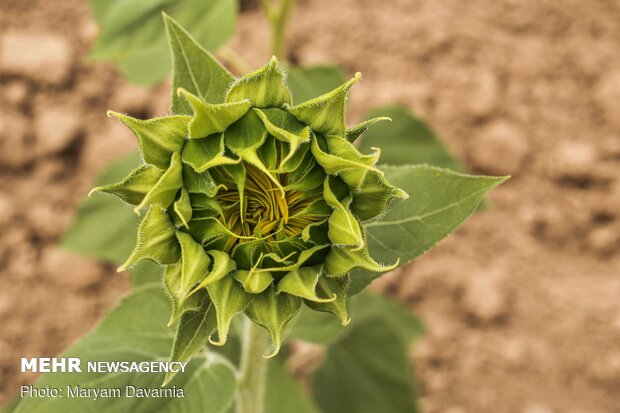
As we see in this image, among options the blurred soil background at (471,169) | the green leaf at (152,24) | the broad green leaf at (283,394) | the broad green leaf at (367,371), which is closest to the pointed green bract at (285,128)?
the green leaf at (152,24)

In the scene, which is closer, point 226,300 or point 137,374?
point 226,300

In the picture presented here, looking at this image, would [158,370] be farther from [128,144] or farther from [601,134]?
[601,134]

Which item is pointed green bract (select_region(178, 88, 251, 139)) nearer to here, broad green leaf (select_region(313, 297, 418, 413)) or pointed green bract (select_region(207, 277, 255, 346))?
pointed green bract (select_region(207, 277, 255, 346))

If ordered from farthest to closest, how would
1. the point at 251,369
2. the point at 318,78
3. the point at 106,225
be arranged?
the point at 106,225 → the point at 318,78 → the point at 251,369

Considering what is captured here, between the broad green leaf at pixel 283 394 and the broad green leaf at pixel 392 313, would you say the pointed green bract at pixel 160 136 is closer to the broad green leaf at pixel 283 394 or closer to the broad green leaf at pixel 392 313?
the broad green leaf at pixel 283 394

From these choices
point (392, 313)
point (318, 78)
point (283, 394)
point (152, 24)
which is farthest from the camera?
point (392, 313)

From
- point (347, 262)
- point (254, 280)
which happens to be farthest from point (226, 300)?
point (347, 262)

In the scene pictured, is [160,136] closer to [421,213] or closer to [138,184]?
[138,184]

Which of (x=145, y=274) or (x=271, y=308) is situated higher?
(x=145, y=274)
